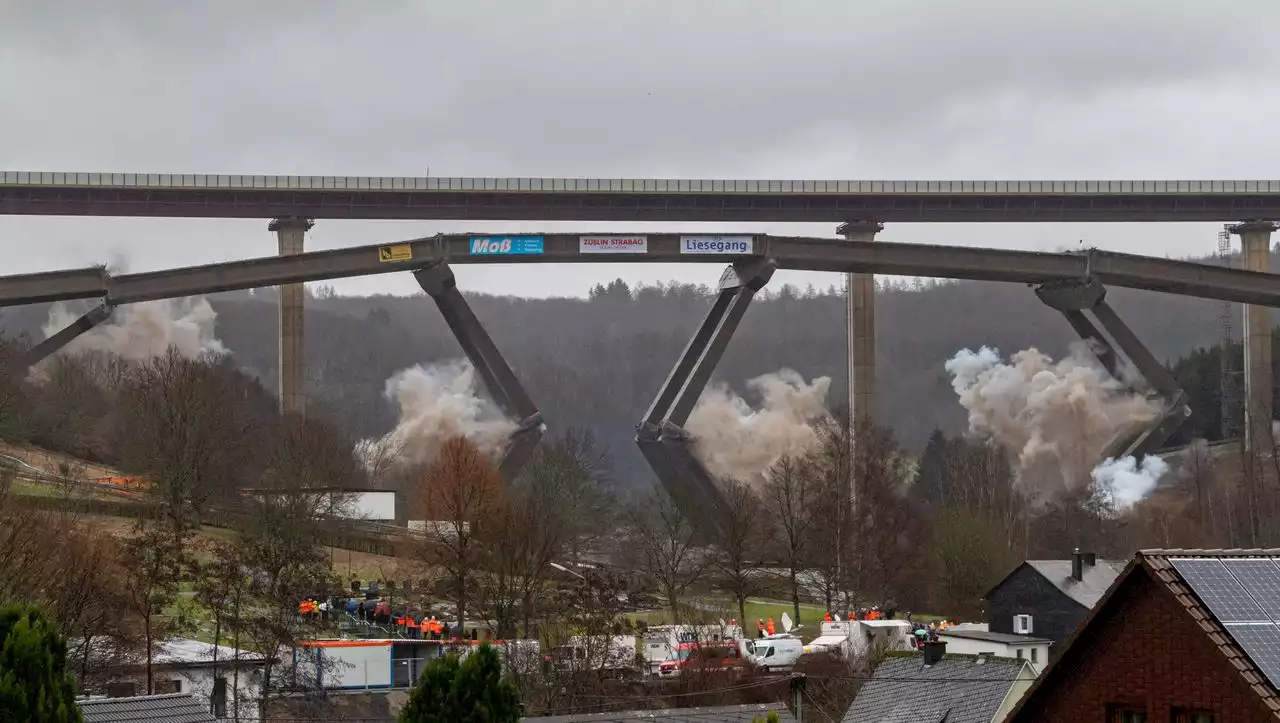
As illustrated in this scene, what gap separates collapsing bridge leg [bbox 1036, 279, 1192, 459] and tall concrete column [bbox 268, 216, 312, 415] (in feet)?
A: 91.0

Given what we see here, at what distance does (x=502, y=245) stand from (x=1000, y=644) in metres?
26.8

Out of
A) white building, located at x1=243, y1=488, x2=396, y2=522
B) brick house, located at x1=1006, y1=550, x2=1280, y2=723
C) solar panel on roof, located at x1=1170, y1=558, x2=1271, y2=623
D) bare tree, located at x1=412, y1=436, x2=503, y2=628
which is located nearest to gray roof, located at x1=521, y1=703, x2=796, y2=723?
brick house, located at x1=1006, y1=550, x2=1280, y2=723

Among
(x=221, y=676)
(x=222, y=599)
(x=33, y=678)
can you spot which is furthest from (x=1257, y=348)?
(x=33, y=678)

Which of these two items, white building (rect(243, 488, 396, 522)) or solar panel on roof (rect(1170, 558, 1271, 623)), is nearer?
solar panel on roof (rect(1170, 558, 1271, 623))

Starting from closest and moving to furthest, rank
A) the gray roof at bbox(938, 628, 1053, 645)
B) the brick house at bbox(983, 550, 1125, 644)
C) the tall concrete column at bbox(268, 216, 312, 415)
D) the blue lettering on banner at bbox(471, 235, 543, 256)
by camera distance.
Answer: the gray roof at bbox(938, 628, 1053, 645), the brick house at bbox(983, 550, 1125, 644), the blue lettering on banner at bbox(471, 235, 543, 256), the tall concrete column at bbox(268, 216, 312, 415)

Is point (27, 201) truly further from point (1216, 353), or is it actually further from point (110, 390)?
point (1216, 353)

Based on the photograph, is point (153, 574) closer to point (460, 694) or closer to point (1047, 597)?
point (460, 694)

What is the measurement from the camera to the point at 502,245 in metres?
55.1

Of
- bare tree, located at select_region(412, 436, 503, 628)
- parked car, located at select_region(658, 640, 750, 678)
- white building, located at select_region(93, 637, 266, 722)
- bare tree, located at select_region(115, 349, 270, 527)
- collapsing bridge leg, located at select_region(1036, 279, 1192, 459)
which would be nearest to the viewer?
white building, located at select_region(93, 637, 266, 722)

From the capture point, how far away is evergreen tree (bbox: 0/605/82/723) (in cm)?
1457

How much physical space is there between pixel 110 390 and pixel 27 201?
1220 centimetres

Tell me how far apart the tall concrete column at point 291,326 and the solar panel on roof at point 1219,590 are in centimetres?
5337

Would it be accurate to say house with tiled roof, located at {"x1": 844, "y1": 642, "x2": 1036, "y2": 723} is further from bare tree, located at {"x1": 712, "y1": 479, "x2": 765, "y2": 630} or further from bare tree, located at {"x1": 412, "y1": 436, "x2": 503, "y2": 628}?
bare tree, located at {"x1": 712, "y1": 479, "x2": 765, "y2": 630}

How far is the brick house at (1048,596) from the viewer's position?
34.3m
